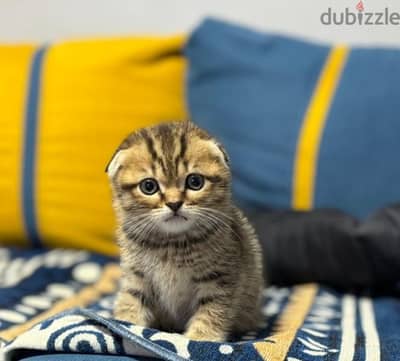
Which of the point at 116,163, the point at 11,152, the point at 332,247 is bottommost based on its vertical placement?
the point at 332,247

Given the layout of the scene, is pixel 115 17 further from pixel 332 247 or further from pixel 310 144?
pixel 332 247

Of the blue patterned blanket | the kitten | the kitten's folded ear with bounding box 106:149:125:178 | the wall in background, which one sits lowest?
the blue patterned blanket

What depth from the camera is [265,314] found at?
1131mm

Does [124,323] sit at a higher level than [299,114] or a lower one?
lower

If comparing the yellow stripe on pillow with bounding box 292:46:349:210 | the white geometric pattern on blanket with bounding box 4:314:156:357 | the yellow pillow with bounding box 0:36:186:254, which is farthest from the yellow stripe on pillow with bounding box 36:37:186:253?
the white geometric pattern on blanket with bounding box 4:314:156:357

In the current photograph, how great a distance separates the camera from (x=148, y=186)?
2.79 ft

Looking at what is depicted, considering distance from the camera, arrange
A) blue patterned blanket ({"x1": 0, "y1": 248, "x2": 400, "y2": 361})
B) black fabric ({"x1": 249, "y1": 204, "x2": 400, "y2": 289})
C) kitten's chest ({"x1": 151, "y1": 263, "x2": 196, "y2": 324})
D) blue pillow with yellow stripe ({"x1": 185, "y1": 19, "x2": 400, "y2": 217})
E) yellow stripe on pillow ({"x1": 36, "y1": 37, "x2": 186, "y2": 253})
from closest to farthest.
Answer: blue patterned blanket ({"x1": 0, "y1": 248, "x2": 400, "y2": 361})
kitten's chest ({"x1": 151, "y1": 263, "x2": 196, "y2": 324})
black fabric ({"x1": 249, "y1": 204, "x2": 400, "y2": 289})
blue pillow with yellow stripe ({"x1": 185, "y1": 19, "x2": 400, "y2": 217})
yellow stripe on pillow ({"x1": 36, "y1": 37, "x2": 186, "y2": 253})

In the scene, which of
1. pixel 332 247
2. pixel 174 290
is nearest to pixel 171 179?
pixel 174 290

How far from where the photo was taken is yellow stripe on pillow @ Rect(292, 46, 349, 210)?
1.45 m

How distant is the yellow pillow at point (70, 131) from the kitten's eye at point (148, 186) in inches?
27.4

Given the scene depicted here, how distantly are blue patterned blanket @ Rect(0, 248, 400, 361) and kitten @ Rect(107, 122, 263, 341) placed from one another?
7 centimetres

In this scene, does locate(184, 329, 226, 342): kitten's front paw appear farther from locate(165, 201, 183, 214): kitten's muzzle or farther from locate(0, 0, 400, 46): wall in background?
locate(0, 0, 400, 46): wall in background

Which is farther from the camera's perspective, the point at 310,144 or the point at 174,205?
the point at 310,144

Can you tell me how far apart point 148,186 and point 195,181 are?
61 mm
